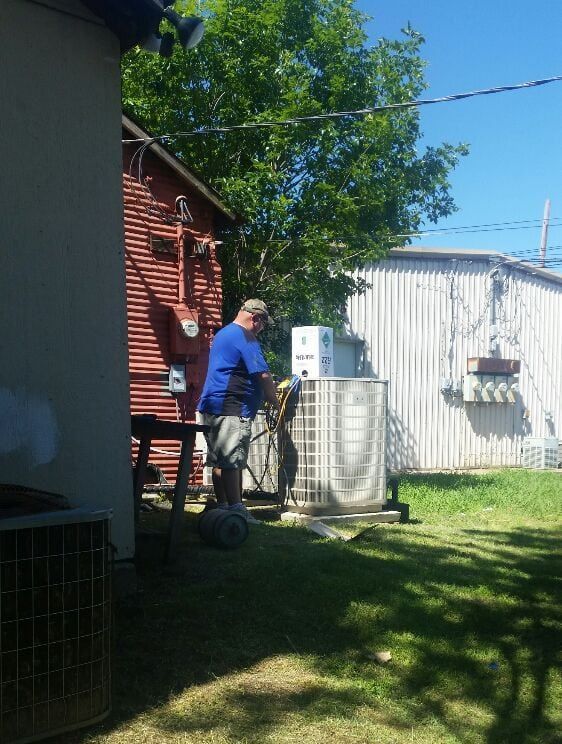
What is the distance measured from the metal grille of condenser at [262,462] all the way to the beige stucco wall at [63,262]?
9.46 feet

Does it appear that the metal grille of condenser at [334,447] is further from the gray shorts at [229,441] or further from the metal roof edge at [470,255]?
the metal roof edge at [470,255]

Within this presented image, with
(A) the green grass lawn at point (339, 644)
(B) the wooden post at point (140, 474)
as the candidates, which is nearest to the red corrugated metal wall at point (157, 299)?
(B) the wooden post at point (140, 474)

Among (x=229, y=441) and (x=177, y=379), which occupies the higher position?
(x=177, y=379)

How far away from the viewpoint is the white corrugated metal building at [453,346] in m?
16.7

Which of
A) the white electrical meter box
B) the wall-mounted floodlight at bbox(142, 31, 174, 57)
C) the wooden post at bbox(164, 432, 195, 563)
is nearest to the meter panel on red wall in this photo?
the white electrical meter box

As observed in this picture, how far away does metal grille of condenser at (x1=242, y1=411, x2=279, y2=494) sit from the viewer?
7648 mm

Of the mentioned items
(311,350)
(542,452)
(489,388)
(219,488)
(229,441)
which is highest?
(311,350)

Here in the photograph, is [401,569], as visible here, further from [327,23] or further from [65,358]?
[327,23]

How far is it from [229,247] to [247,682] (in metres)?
8.99

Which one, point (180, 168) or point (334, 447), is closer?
point (334, 447)

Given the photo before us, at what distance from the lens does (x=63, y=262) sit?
456cm

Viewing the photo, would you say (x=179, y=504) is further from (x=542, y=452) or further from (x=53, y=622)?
(x=542, y=452)

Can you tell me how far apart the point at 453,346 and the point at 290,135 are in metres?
7.91

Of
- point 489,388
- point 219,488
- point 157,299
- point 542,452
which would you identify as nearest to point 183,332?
point 157,299
